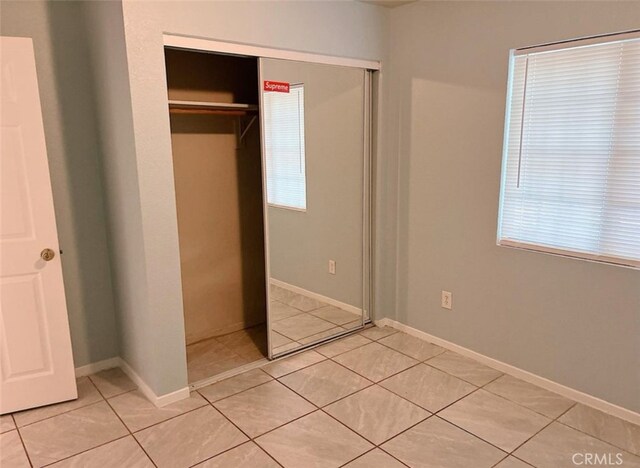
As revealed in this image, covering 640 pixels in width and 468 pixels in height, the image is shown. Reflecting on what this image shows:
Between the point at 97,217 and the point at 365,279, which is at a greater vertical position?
the point at 97,217

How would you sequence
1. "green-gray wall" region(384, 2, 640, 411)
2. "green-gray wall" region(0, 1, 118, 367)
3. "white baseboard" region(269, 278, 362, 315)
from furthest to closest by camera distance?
"white baseboard" region(269, 278, 362, 315)
"green-gray wall" region(0, 1, 118, 367)
"green-gray wall" region(384, 2, 640, 411)

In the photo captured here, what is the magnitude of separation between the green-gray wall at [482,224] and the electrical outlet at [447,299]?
0.04 m

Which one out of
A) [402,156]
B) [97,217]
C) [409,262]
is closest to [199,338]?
[97,217]

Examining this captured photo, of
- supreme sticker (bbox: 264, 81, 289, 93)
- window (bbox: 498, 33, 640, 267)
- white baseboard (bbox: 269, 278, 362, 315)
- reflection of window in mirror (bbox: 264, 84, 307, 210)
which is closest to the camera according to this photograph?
window (bbox: 498, 33, 640, 267)

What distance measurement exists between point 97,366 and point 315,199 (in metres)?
1.91

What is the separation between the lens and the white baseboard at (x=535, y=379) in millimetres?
2496

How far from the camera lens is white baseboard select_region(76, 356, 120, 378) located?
3.02 meters

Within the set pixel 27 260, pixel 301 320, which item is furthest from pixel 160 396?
pixel 301 320

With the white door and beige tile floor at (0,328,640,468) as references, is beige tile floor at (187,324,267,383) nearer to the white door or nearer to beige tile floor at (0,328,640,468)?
beige tile floor at (0,328,640,468)

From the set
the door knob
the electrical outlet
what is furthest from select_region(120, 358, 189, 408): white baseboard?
the electrical outlet

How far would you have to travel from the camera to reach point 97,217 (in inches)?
116

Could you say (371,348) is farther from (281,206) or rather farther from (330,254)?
Result: (281,206)

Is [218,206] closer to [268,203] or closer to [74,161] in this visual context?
[268,203]

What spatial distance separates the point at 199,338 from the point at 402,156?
82.0 inches
